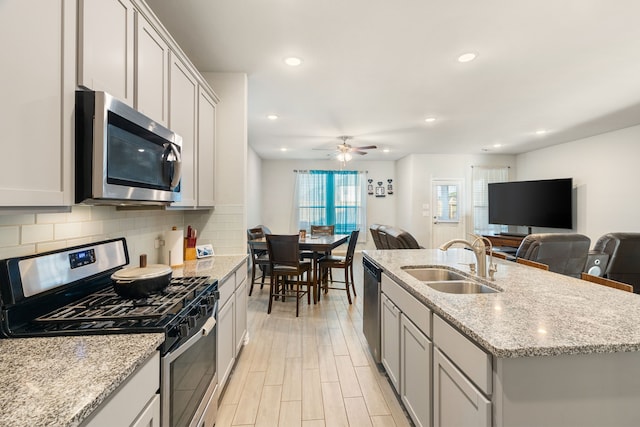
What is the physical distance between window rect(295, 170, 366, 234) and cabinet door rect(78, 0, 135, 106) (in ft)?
20.4

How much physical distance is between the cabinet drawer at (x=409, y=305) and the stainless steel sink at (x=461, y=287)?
0.70 feet

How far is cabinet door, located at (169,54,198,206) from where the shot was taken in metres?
1.87

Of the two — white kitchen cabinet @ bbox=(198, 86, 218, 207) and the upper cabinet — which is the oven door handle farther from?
white kitchen cabinet @ bbox=(198, 86, 218, 207)

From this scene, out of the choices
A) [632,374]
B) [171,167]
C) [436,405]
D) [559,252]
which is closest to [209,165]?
[171,167]

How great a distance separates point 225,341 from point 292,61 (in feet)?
7.76

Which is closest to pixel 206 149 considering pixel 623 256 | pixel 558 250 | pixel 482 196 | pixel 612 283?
pixel 612 283

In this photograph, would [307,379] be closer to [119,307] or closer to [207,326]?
[207,326]

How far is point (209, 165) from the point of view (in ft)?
8.36

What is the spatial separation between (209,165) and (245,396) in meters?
1.84

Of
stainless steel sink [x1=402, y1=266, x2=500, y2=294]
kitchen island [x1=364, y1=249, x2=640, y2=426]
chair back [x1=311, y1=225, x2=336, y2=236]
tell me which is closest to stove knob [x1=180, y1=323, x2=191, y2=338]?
kitchen island [x1=364, y1=249, x2=640, y2=426]

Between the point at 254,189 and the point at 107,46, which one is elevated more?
the point at 107,46

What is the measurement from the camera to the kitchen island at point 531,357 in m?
0.97

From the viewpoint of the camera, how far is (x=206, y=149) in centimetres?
248

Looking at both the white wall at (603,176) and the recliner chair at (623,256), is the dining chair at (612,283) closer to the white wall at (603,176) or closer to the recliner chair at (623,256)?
the recliner chair at (623,256)
